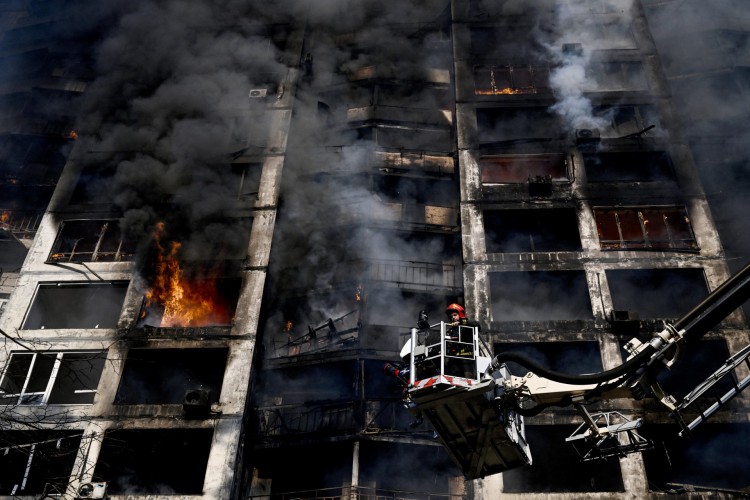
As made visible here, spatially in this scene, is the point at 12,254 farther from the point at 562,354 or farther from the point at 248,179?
the point at 562,354

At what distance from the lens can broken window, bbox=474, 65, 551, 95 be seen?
27.1m

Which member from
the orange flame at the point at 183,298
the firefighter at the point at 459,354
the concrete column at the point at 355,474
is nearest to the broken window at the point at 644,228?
the concrete column at the point at 355,474

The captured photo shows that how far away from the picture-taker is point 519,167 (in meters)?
25.1

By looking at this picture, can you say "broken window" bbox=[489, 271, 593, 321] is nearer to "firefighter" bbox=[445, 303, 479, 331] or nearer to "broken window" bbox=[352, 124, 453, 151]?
"broken window" bbox=[352, 124, 453, 151]

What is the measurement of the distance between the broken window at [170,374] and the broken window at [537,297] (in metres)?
10.3

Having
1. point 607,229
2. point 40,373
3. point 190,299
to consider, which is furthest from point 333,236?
point 40,373

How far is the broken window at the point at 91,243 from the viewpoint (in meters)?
23.9

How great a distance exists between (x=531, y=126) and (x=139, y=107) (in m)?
18.0

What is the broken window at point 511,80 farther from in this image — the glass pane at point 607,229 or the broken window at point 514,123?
the glass pane at point 607,229

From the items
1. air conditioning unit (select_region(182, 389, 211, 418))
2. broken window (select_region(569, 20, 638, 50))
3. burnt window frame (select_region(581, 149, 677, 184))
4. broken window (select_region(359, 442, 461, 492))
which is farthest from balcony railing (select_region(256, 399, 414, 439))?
broken window (select_region(569, 20, 638, 50))

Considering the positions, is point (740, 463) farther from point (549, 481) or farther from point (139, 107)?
point (139, 107)

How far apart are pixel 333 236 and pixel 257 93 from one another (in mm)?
8722

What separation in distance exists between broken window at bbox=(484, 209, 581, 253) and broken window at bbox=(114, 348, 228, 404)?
11395mm

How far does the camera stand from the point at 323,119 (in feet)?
96.6
